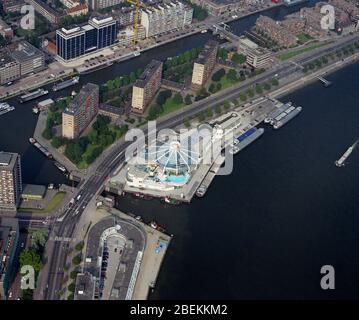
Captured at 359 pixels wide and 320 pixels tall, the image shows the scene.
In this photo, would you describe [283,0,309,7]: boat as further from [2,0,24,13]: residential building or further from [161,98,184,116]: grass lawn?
[2,0,24,13]: residential building

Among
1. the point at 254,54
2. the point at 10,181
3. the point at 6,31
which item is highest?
the point at 10,181

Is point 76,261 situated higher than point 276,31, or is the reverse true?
point 276,31

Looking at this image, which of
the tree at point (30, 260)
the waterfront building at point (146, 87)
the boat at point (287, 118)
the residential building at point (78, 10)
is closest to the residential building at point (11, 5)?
the residential building at point (78, 10)

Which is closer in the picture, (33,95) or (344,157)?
(344,157)

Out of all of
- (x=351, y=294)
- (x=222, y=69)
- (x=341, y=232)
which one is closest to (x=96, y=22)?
(x=222, y=69)

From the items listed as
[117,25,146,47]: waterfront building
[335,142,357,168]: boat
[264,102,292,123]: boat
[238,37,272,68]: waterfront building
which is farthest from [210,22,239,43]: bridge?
[335,142,357,168]: boat

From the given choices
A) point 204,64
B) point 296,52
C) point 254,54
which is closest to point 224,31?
point 254,54

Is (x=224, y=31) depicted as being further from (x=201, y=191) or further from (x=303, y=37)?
(x=201, y=191)
